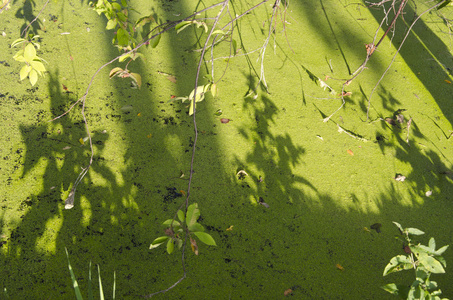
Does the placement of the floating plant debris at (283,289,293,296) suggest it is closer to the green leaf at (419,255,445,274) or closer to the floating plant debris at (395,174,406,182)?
the green leaf at (419,255,445,274)

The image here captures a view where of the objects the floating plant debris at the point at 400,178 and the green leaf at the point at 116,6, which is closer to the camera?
the green leaf at the point at 116,6

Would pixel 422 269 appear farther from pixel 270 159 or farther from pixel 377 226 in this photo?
pixel 270 159

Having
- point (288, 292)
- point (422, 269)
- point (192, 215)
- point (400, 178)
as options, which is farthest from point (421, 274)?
point (400, 178)

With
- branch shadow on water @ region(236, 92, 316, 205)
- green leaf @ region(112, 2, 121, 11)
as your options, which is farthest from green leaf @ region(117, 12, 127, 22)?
branch shadow on water @ region(236, 92, 316, 205)

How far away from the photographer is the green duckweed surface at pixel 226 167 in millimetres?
1351

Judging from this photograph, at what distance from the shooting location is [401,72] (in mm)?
2297

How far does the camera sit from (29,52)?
860 millimetres

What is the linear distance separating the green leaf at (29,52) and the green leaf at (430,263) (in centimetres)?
138

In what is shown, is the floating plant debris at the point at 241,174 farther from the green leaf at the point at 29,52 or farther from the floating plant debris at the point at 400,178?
the green leaf at the point at 29,52

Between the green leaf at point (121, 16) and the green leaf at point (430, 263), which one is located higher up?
the green leaf at point (121, 16)

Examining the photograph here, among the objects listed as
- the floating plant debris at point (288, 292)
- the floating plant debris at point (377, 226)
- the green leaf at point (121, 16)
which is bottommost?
the floating plant debris at point (288, 292)

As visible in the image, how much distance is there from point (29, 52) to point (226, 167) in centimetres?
107

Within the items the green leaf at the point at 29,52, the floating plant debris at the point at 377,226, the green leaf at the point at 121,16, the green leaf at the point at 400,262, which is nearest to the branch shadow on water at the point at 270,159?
the floating plant debris at the point at 377,226

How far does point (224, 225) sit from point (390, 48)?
2.12 meters
